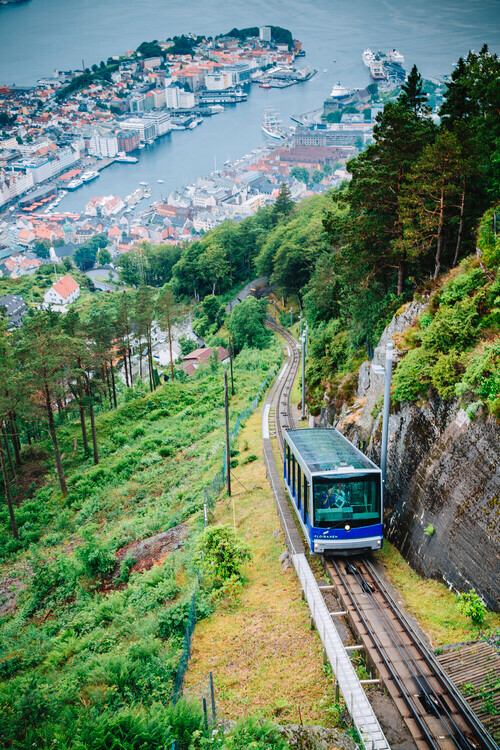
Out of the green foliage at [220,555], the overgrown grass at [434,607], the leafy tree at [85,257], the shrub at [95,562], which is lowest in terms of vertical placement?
the leafy tree at [85,257]

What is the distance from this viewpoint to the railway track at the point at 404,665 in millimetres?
10484

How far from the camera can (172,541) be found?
76.1 ft

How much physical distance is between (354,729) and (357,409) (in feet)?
47.3

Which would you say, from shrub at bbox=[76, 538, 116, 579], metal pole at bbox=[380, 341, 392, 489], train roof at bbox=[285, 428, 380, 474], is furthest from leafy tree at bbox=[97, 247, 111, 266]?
metal pole at bbox=[380, 341, 392, 489]

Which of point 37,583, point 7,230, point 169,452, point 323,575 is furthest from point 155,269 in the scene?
point 7,230

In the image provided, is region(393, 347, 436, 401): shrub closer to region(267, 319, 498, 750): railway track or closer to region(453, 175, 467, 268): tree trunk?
region(267, 319, 498, 750): railway track

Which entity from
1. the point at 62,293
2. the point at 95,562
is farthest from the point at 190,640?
the point at 62,293

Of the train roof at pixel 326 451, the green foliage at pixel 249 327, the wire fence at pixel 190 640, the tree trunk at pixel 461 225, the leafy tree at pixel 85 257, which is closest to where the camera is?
the wire fence at pixel 190 640

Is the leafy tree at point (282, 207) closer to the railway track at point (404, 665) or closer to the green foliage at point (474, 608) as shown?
the railway track at point (404, 665)

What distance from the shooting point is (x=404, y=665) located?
12.4 meters

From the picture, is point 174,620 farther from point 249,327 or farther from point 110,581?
point 249,327

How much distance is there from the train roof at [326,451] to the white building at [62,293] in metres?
104

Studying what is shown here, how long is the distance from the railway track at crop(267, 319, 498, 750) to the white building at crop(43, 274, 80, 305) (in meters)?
110

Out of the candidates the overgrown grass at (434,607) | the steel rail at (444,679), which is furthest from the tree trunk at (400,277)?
the steel rail at (444,679)
